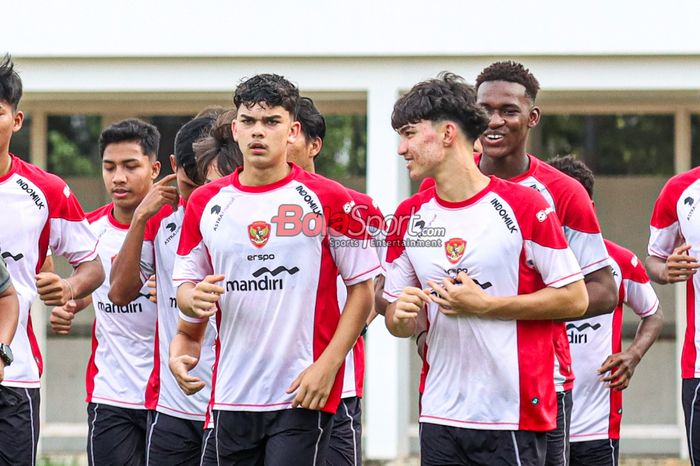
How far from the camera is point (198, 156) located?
6.18 m

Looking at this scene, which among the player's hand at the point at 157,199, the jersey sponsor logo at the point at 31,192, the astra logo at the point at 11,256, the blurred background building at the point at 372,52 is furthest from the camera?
the blurred background building at the point at 372,52

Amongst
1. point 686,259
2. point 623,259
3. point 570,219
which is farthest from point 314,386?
point 623,259

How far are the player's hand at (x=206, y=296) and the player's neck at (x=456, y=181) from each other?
0.98 meters

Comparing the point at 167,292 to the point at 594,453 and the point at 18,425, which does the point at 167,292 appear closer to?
the point at 18,425

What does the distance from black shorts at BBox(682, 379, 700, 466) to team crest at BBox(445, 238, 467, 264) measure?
1972mm

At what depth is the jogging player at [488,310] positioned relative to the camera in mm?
5062

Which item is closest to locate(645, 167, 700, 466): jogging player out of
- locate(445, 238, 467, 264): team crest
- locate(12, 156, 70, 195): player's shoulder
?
locate(445, 238, 467, 264): team crest

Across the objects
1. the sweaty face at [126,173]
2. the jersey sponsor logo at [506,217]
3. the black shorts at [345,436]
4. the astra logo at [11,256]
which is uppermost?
the sweaty face at [126,173]

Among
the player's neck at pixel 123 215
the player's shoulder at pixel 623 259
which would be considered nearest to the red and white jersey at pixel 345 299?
the player's shoulder at pixel 623 259

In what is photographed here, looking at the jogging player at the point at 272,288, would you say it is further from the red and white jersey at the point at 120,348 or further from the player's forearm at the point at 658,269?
the player's forearm at the point at 658,269

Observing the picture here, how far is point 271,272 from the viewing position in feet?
16.8

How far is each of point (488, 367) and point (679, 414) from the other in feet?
24.7

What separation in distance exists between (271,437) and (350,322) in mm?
563

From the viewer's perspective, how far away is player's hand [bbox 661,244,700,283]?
251 inches
